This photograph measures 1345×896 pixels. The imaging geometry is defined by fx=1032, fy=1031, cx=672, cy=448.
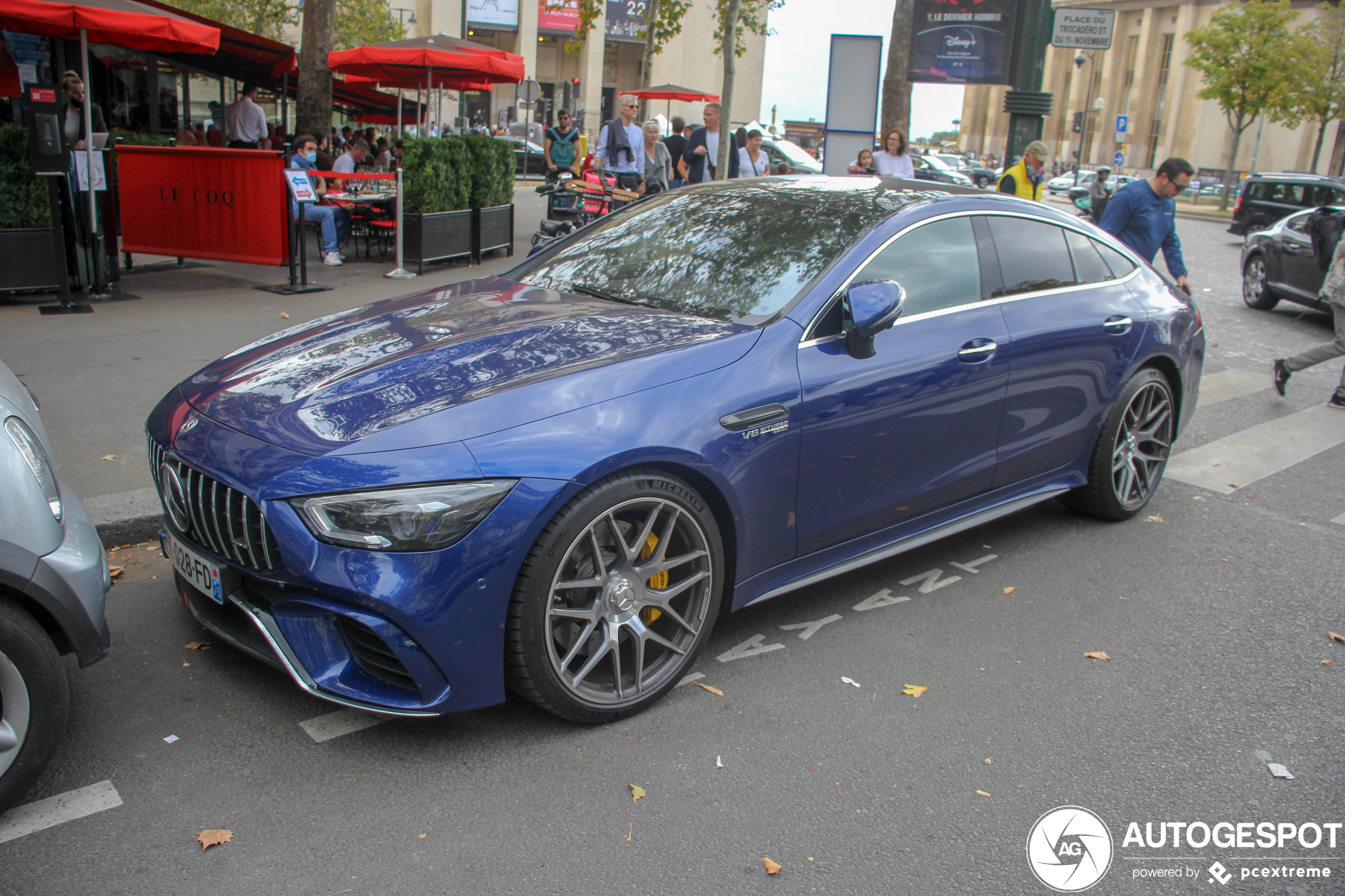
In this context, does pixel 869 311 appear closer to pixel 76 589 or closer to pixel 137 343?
pixel 76 589

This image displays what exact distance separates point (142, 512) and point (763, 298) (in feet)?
9.31

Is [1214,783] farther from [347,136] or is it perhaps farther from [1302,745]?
[347,136]

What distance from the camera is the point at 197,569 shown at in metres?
3.05

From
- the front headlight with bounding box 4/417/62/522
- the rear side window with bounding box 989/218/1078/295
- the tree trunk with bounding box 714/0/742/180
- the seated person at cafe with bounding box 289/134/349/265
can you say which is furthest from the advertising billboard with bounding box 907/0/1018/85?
the front headlight with bounding box 4/417/62/522

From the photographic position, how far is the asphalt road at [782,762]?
255cm

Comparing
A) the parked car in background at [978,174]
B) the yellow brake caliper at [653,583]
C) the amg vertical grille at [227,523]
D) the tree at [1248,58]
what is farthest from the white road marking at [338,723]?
the tree at [1248,58]

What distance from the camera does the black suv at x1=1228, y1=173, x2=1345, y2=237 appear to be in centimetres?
2081

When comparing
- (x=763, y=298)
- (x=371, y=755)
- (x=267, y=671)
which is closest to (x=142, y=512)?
(x=267, y=671)

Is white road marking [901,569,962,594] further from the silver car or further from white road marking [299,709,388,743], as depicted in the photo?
the silver car

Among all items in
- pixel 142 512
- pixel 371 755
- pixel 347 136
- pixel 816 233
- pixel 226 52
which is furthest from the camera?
pixel 347 136

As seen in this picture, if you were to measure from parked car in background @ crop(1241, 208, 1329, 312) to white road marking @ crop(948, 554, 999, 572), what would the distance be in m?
9.52

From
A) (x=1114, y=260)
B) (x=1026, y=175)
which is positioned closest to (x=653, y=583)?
(x=1114, y=260)

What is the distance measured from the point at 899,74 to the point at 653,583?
19.4m

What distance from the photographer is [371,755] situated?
9.75 feet
